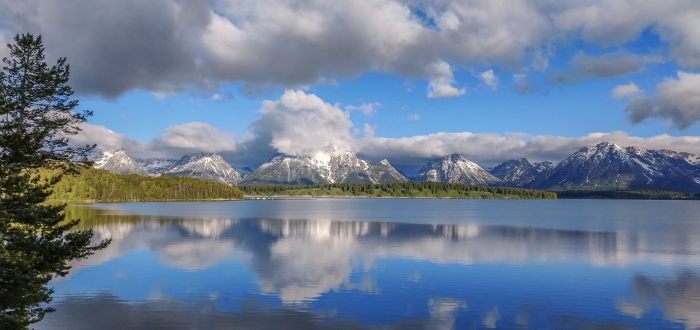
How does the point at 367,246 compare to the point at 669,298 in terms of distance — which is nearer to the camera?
the point at 669,298

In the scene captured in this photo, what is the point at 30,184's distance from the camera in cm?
2045

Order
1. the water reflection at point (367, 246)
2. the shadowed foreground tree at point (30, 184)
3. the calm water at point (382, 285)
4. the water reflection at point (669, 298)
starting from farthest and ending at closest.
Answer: the water reflection at point (367, 246), the water reflection at point (669, 298), the calm water at point (382, 285), the shadowed foreground tree at point (30, 184)

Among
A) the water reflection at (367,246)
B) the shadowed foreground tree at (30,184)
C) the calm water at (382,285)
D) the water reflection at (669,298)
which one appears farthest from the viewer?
the water reflection at (367,246)

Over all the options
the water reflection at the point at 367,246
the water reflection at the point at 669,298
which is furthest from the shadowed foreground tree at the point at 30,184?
the water reflection at the point at 669,298

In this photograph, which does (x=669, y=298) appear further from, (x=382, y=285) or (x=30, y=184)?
(x=30, y=184)

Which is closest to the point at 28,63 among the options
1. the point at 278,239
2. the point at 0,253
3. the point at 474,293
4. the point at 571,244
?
the point at 0,253

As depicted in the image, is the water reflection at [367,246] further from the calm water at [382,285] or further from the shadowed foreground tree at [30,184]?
the shadowed foreground tree at [30,184]

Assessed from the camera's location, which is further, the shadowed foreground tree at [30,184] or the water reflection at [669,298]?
the water reflection at [669,298]

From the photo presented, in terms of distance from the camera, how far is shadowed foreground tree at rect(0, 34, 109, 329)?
17.7 m

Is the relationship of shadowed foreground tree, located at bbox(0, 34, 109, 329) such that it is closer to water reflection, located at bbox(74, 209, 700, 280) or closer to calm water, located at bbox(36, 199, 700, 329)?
calm water, located at bbox(36, 199, 700, 329)

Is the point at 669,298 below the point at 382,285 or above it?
below

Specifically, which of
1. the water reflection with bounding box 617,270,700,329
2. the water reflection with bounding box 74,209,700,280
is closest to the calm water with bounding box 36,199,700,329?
the water reflection with bounding box 617,270,700,329

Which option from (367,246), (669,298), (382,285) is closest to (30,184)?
(382,285)

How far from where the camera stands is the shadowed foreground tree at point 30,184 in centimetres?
1767
